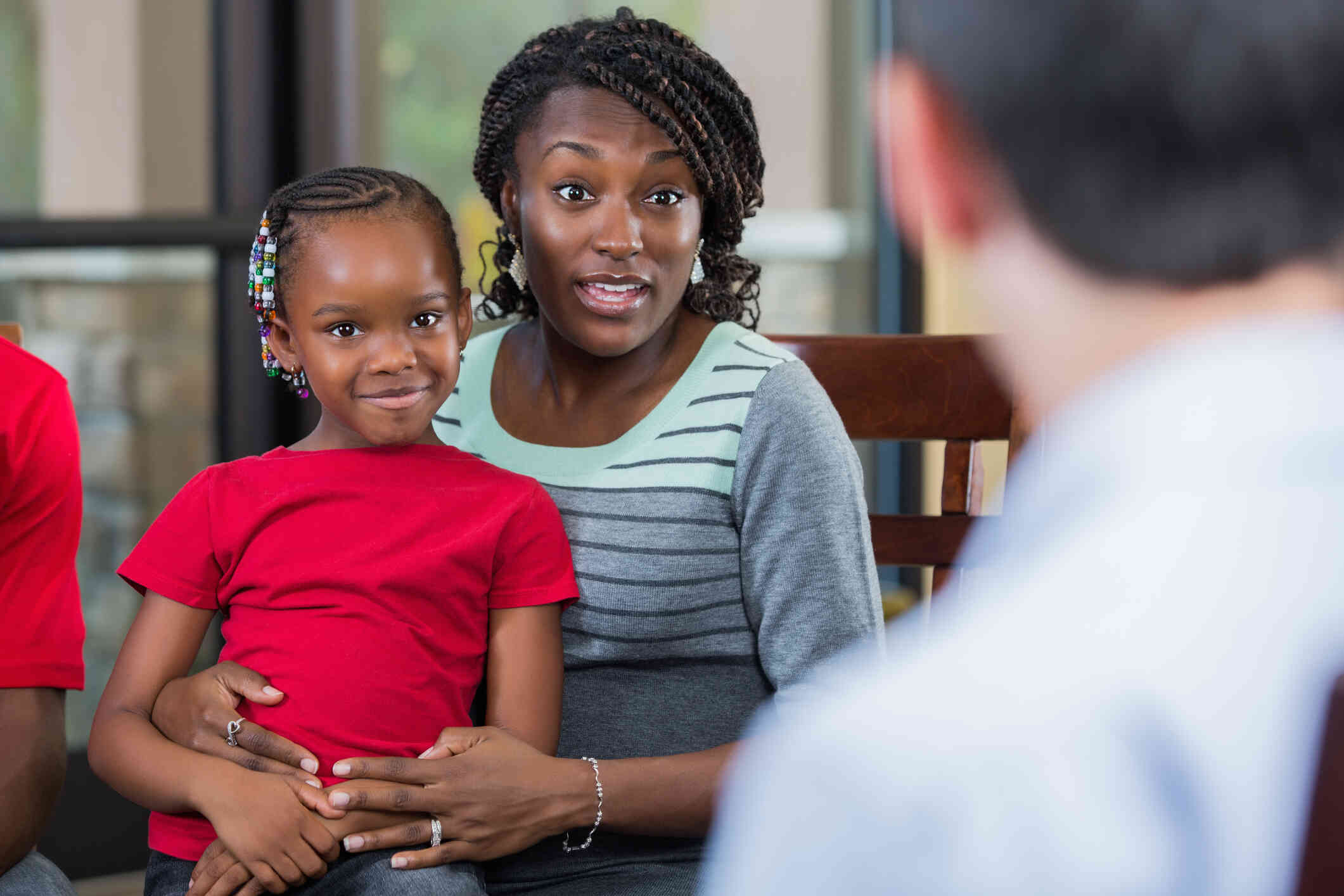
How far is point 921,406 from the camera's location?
1.80 metres

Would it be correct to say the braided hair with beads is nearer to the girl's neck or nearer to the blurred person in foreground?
the girl's neck

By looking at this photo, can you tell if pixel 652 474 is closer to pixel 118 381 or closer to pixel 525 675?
pixel 525 675

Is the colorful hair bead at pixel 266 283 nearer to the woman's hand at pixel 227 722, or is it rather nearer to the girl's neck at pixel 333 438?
the girl's neck at pixel 333 438

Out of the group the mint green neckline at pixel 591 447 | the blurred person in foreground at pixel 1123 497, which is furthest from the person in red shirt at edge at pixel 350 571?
the blurred person in foreground at pixel 1123 497

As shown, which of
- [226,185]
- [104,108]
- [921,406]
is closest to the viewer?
[921,406]

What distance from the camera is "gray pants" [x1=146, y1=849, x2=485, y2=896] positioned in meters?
1.22

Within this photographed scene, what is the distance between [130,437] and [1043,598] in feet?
12.3

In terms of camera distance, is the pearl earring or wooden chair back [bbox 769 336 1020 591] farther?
wooden chair back [bbox 769 336 1020 591]

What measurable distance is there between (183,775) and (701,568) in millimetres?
575

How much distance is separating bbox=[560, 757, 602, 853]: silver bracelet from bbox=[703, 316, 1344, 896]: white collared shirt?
0.83 metres

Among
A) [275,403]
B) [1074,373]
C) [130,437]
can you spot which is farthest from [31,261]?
[1074,373]

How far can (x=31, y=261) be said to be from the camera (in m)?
3.56

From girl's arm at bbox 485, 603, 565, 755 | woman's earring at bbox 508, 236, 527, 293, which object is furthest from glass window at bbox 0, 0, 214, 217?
girl's arm at bbox 485, 603, 565, 755

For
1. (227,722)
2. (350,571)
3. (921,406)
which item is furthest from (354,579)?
(921,406)
